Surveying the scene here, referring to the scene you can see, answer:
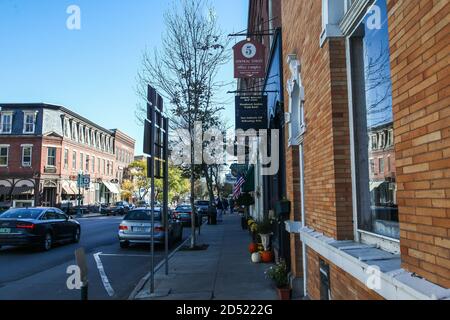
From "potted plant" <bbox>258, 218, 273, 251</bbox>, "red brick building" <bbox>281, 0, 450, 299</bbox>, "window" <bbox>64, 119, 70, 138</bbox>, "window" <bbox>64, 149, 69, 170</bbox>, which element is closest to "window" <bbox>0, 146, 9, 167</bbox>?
"window" <bbox>64, 149, 69, 170</bbox>

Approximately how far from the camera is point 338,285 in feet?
15.9

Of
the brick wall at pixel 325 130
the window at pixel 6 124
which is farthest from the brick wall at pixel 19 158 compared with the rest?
the brick wall at pixel 325 130

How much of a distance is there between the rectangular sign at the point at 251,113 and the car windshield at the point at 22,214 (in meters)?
8.43

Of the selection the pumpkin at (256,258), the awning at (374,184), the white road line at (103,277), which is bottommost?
the white road line at (103,277)

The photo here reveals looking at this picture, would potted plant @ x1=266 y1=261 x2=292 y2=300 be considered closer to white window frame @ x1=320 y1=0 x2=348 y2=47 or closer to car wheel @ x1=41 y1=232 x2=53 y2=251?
white window frame @ x1=320 y1=0 x2=348 y2=47

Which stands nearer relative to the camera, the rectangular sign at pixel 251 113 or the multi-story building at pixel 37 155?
the rectangular sign at pixel 251 113

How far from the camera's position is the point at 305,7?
6672 mm

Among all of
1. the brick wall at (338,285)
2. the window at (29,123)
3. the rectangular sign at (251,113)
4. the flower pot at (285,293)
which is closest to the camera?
the brick wall at (338,285)

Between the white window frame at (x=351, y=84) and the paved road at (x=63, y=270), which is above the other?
the white window frame at (x=351, y=84)

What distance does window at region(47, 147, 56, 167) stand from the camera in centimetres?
4926

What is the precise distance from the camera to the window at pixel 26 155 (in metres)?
48.6

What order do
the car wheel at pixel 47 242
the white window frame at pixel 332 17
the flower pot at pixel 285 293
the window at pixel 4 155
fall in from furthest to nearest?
the window at pixel 4 155 < the car wheel at pixel 47 242 < the flower pot at pixel 285 293 < the white window frame at pixel 332 17

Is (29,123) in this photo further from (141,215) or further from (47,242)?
(47,242)

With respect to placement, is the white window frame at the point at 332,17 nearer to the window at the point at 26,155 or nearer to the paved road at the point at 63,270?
the paved road at the point at 63,270
